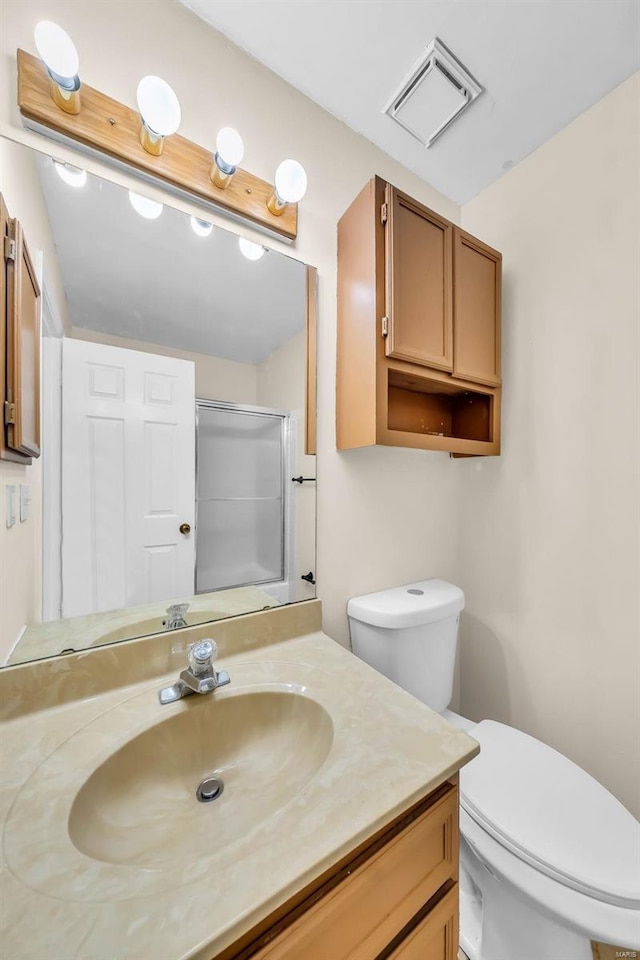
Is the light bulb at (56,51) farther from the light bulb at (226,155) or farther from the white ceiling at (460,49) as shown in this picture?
the white ceiling at (460,49)

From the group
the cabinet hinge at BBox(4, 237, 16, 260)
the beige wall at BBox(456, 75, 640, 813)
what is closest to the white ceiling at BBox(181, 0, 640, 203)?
the beige wall at BBox(456, 75, 640, 813)

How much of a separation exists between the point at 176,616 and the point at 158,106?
3.66 ft

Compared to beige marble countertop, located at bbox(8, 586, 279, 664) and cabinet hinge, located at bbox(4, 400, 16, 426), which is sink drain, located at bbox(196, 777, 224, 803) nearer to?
beige marble countertop, located at bbox(8, 586, 279, 664)

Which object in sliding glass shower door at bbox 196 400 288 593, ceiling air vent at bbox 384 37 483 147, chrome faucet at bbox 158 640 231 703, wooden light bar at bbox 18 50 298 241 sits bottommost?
chrome faucet at bbox 158 640 231 703

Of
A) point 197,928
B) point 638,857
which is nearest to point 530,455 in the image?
point 638,857

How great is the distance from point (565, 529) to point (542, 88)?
134 cm

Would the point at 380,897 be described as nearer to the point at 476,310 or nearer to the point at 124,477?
the point at 124,477

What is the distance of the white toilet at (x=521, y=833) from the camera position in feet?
2.32

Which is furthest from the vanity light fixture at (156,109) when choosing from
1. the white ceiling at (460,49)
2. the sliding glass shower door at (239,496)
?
the sliding glass shower door at (239,496)

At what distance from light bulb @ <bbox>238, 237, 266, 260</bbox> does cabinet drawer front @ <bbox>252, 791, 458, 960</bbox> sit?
1254 millimetres

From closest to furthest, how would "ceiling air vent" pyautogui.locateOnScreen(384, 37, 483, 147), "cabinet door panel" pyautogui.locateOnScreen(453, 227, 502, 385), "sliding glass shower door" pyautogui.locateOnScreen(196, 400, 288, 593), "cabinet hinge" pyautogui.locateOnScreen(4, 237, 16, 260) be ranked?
1. "cabinet hinge" pyautogui.locateOnScreen(4, 237, 16, 260)
2. "sliding glass shower door" pyautogui.locateOnScreen(196, 400, 288, 593)
3. "ceiling air vent" pyautogui.locateOnScreen(384, 37, 483, 147)
4. "cabinet door panel" pyautogui.locateOnScreen(453, 227, 502, 385)

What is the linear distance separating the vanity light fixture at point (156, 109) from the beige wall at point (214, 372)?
440 millimetres

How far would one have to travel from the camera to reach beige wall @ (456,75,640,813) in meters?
1.06

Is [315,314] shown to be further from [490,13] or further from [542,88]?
[542,88]
